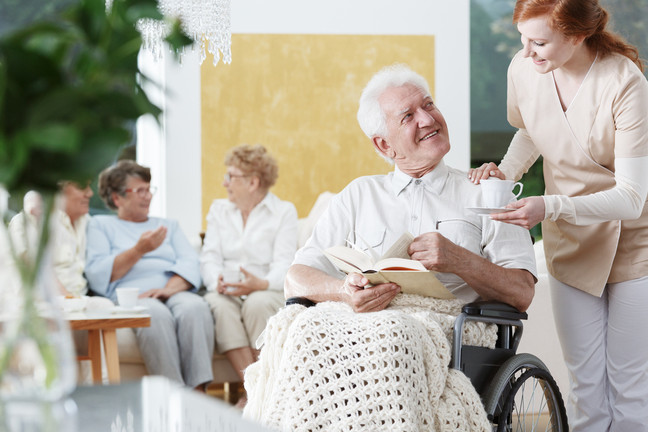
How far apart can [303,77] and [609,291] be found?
353 cm

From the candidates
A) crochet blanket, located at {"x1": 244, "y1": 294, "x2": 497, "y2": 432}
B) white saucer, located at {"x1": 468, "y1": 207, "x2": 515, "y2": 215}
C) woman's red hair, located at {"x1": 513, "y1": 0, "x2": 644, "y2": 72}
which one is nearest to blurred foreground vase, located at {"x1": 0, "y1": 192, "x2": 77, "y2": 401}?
crochet blanket, located at {"x1": 244, "y1": 294, "x2": 497, "y2": 432}

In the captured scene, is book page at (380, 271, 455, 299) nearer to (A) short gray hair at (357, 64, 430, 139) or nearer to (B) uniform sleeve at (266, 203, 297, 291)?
(A) short gray hair at (357, 64, 430, 139)

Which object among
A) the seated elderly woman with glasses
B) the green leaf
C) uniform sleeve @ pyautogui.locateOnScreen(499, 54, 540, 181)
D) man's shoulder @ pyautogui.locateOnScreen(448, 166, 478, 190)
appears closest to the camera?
the green leaf

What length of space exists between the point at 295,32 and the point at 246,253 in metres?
1.92

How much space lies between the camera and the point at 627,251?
233 cm

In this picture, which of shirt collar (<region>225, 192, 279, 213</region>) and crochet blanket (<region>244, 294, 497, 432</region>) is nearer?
crochet blanket (<region>244, 294, 497, 432</region>)

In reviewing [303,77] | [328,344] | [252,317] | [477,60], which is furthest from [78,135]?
[477,60]

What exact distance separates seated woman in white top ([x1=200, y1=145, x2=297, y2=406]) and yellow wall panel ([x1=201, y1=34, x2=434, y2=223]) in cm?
93

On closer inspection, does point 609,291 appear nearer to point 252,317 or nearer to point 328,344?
point 328,344

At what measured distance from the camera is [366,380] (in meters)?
1.79

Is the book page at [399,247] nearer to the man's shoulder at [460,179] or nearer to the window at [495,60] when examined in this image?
the man's shoulder at [460,179]

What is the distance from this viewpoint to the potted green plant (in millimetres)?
704

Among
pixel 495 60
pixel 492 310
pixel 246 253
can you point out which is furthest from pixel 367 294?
pixel 495 60

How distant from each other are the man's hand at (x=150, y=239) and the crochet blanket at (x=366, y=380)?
2253 millimetres
